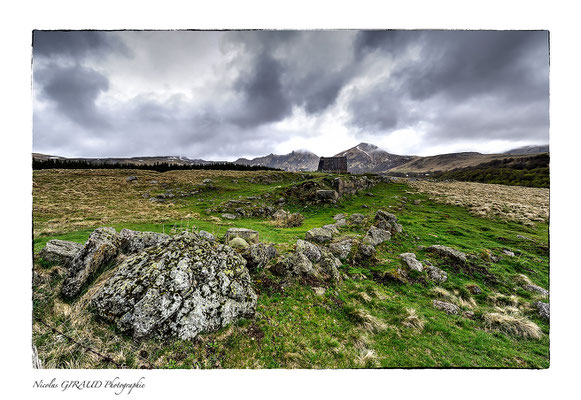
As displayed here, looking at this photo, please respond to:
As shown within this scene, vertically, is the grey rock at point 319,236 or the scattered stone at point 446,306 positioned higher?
the grey rock at point 319,236

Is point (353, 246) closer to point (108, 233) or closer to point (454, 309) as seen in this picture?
Result: point (454, 309)

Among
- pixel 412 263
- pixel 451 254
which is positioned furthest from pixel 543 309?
pixel 412 263

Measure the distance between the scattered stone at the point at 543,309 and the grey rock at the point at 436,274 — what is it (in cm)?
252

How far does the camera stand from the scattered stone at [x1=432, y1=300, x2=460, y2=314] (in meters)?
6.36

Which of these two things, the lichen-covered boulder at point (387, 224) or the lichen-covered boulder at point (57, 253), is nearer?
the lichen-covered boulder at point (57, 253)

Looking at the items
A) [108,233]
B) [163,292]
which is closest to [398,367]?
[163,292]

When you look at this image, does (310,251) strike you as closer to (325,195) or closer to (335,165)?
(325,195)

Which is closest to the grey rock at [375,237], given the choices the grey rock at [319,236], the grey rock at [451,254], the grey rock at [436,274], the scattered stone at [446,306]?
the grey rock at [319,236]

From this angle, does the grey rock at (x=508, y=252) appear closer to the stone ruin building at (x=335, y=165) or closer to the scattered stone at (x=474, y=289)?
the scattered stone at (x=474, y=289)

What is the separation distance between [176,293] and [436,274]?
9.92 m

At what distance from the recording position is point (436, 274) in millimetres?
8227

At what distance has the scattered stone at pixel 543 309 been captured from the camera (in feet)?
20.7
